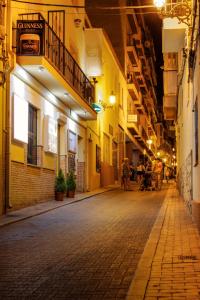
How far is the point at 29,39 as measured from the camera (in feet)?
53.7

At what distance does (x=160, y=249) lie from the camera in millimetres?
8906

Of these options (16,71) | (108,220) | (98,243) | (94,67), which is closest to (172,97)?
(94,67)

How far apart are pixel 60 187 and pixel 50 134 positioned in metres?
2.07

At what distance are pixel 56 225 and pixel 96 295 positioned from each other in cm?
679

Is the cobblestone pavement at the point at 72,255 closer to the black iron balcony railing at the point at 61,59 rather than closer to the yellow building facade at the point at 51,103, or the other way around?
the yellow building facade at the point at 51,103

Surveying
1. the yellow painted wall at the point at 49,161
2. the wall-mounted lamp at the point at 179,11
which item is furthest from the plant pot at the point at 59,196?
the wall-mounted lamp at the point at 179,11

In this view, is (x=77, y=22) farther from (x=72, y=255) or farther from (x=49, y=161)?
(x=72, y=255)

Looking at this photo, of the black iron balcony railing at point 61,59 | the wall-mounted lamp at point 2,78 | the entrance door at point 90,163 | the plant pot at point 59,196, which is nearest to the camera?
the wall-mounted lamp at point 2,78

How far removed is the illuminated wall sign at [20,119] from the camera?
52.3 feet

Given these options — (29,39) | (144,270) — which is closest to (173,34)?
(29,39)

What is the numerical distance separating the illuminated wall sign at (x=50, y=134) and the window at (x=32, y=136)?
23.6 inches

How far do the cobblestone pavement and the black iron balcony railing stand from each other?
616cm

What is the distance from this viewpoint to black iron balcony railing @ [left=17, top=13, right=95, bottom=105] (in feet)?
59.9

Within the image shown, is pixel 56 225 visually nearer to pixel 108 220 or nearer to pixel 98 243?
pixel 108 220
